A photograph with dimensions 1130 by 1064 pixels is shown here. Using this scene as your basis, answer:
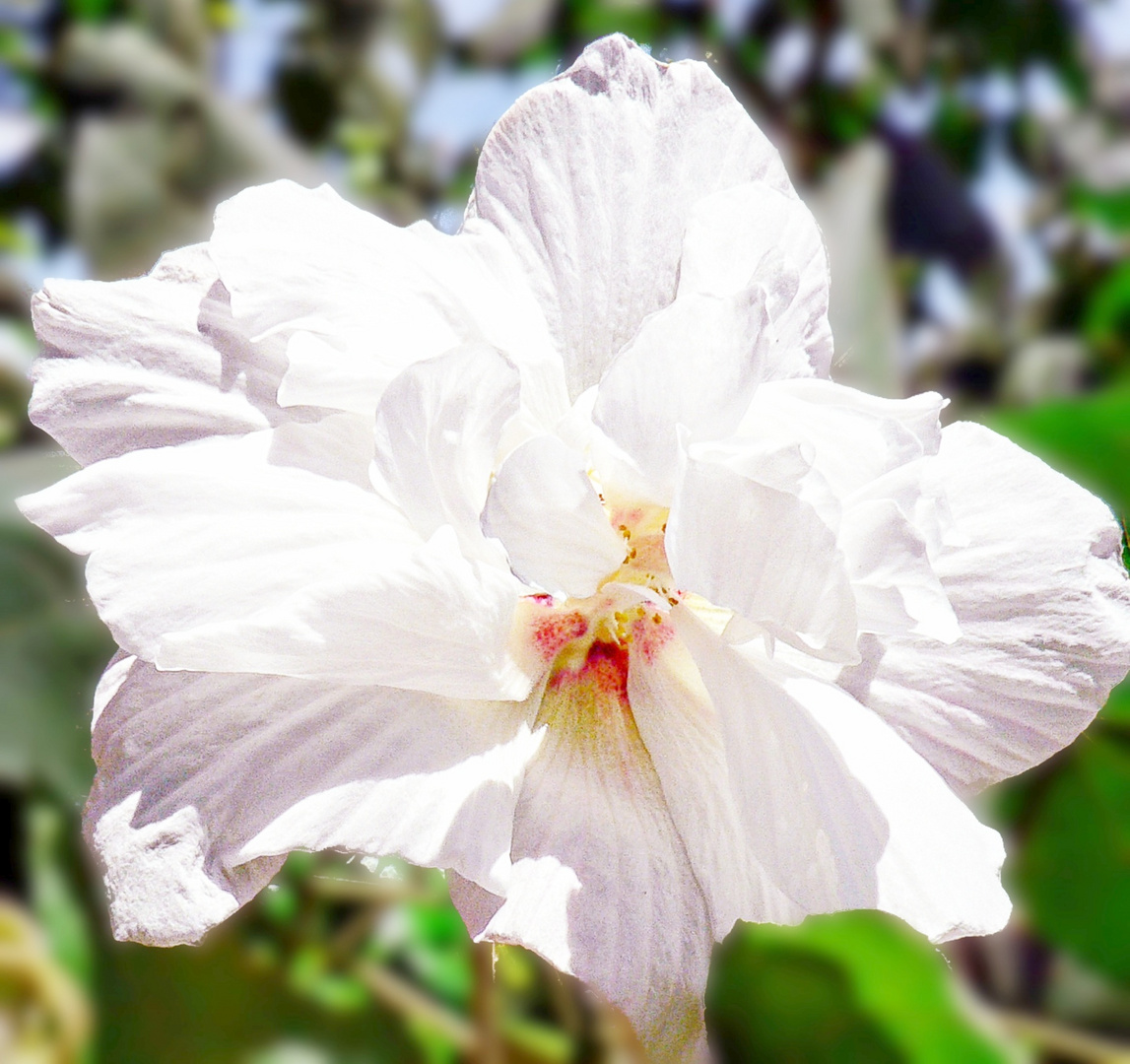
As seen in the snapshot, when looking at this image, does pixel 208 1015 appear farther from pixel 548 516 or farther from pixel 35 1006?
pixel 548 516

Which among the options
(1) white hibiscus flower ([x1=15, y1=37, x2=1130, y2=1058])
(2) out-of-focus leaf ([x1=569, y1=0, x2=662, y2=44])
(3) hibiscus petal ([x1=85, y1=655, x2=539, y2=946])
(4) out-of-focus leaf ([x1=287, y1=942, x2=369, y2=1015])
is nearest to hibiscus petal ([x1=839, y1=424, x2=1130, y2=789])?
(1) white hibiscus flower ([x1=15, y1=37, x2=1130, y2=1058])

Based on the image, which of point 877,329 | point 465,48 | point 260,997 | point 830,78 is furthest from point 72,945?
point 830,78

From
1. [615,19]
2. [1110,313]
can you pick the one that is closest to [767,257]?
[615,19]

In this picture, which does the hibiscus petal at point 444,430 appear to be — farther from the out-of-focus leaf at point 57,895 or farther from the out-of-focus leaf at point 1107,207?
the out-of-focus leaf at point 1107,207

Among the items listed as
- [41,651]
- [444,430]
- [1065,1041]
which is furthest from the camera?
[1065,1041]

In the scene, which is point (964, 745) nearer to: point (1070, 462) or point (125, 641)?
point (125, 641)

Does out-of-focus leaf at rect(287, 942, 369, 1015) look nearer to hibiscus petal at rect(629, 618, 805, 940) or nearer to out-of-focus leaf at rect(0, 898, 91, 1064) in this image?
out-of-focus leaf at rect(0, 898, 91, 1064)
